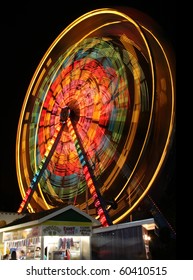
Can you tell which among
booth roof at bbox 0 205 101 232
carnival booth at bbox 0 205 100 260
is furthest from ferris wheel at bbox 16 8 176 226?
carnival booth at bbox 0 205 100 260

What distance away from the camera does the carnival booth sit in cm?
1012

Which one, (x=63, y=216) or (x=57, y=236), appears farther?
(x=63, y=216)

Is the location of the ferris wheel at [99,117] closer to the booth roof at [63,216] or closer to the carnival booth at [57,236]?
the booth roof at [63,216]

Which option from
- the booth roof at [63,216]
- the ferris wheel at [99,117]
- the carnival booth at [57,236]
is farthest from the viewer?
the ferris wheel at [99,117]

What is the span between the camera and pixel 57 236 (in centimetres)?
1023

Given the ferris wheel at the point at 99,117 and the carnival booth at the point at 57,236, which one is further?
the ferris wheel at the point at 99,117

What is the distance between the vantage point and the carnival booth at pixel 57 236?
33.2 feet

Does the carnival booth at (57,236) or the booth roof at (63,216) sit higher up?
the booth roof at (63,216)

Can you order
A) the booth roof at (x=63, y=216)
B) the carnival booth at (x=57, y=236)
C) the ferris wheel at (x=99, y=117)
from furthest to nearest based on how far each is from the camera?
the ferris wheel at (x=99, y=117) < the booth roof at (x=63, y=216) < the carnival booth at (x=57, y=236)

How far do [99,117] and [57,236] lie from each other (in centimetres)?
544

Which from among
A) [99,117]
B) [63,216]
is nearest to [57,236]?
[63,216]

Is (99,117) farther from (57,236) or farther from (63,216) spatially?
(57,236)

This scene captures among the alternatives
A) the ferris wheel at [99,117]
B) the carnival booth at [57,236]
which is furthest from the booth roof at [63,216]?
the ferris wheel at [99,117]

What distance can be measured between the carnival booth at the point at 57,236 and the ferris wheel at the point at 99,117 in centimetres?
98
